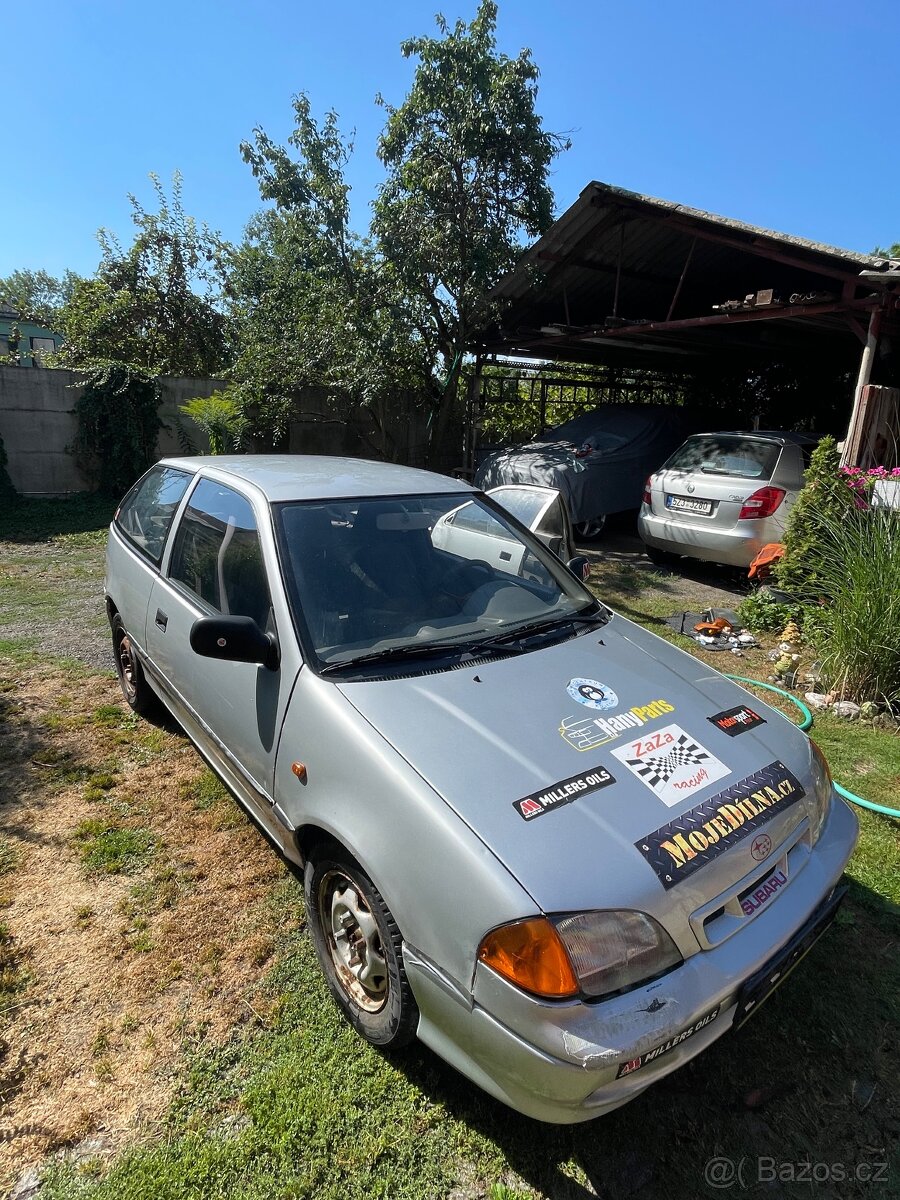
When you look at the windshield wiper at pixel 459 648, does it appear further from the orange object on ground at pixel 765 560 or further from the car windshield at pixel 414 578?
the orange object on ground at pixel 765 560

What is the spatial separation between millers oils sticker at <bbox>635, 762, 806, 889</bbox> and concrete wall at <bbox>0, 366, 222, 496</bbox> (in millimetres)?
11378

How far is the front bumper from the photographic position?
147 cm

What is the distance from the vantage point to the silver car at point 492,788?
1543 mm

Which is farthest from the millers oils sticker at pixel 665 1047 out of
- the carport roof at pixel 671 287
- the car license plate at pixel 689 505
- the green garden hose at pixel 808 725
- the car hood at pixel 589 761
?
the carport roof at pixel 671 287

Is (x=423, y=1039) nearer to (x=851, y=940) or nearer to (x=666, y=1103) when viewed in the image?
(x=666, y=1103)

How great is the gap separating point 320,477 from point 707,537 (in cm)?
538

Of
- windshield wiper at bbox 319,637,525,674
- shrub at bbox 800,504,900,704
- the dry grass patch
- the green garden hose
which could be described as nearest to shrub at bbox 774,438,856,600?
shrub at bbox 800,504,900,704

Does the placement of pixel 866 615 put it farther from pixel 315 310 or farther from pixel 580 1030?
pixel 315 310

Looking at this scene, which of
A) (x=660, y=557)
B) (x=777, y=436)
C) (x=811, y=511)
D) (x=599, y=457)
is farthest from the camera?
(x=599, y=457)

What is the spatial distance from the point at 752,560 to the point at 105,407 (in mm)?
9797

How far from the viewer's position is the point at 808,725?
409 cm

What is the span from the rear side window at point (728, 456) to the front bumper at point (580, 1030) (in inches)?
248

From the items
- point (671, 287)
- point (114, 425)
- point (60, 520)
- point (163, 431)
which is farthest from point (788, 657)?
point (163, 431)

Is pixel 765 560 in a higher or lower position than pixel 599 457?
lower
